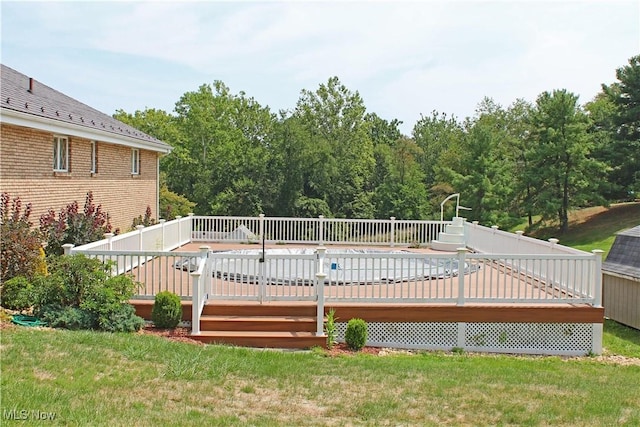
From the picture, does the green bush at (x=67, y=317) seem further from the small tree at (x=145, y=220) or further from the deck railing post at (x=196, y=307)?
the small tree at (x=145, y=220)

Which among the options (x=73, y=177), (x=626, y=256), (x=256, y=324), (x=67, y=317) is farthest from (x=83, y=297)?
(x=626, y=256)

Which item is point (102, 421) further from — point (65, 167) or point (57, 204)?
point (65, 167)

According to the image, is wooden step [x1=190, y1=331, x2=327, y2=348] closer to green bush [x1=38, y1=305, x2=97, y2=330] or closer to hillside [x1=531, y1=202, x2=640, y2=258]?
green bush [x1=38, y1=305, x2=97, y2=330]

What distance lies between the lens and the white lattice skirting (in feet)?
31.5

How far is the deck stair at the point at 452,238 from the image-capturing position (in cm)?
1798

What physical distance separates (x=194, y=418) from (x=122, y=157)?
14069mm

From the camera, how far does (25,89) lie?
42.9ft

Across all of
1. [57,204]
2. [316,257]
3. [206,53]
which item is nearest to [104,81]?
[206,53]

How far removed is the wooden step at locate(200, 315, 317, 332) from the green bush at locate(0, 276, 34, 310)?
100 inches

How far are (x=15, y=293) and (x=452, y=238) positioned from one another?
42.2ft

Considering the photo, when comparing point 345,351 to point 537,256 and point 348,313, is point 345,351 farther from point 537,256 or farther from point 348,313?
point 537,256

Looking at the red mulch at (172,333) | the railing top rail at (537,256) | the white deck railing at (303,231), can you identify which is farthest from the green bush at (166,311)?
the white deck railing at (303,231)

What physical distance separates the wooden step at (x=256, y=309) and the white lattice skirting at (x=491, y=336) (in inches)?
25.1

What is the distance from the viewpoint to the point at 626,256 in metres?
13.6
